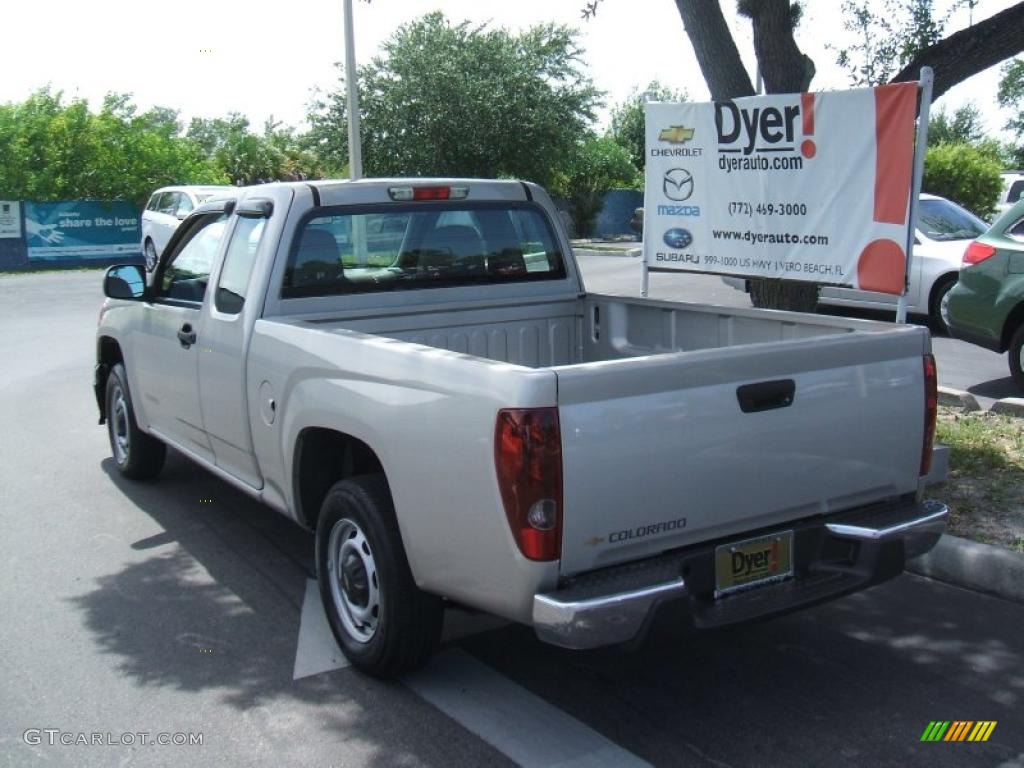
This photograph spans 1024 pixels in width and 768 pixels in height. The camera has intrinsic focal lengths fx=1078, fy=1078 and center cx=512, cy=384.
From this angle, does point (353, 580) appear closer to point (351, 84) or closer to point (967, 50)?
point (967, 50)

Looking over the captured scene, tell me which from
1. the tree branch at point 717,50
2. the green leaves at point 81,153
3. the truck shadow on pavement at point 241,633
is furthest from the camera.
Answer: the green leaves at point 81,153

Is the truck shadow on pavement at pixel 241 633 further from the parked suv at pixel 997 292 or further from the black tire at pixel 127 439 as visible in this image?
the parked suv at pixel 997 292

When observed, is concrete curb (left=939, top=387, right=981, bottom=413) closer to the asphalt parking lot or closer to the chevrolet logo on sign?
the chevrolet logo on sign

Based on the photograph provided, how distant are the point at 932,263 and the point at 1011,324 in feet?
12.2

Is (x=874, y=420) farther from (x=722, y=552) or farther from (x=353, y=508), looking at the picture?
(x=353, y=508)

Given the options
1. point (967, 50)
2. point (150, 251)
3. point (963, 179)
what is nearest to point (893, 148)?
point (967, 50)

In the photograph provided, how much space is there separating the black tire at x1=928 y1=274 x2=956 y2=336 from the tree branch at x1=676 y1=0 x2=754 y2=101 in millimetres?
6122

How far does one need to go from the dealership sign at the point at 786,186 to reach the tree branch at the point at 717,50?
38 centimetres

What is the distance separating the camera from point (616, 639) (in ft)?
11.2

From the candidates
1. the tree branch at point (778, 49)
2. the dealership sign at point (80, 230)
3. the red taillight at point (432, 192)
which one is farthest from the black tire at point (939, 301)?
the dealership sign at point (80, 230)

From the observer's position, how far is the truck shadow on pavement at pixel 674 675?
12.4ft

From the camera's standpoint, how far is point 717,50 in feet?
24.4

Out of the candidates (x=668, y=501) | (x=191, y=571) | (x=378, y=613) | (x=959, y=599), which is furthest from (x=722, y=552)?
(x=191, y=571)

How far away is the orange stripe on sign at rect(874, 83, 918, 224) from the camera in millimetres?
6070
